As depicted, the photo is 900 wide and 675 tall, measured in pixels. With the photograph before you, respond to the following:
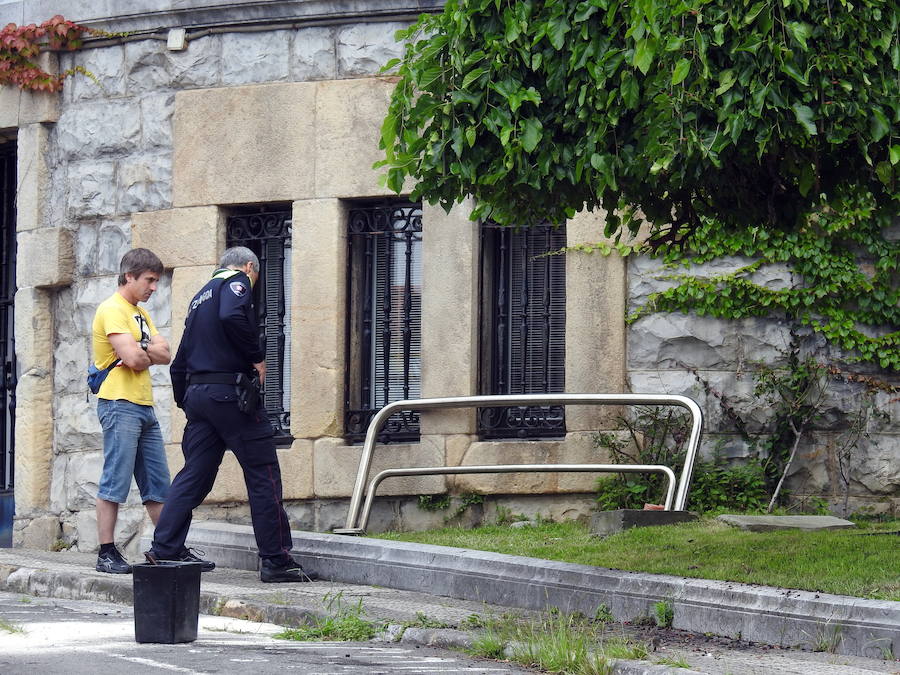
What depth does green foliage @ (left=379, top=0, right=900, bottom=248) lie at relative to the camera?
18.4ft

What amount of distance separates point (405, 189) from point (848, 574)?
4604mm

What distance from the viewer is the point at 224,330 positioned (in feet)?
24.7

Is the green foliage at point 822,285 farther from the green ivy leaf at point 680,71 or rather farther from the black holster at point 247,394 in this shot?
the green ivy leaf at point 680,71

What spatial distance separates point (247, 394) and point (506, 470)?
2.02 meters

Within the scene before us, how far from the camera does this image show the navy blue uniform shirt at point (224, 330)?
7500 millimetres

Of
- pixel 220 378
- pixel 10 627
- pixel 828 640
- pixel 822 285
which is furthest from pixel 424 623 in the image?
pixel 822 285

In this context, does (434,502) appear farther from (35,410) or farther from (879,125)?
(879,125)

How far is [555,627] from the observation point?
19.5 ft

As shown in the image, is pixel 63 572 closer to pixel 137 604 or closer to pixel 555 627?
pixel 137 604

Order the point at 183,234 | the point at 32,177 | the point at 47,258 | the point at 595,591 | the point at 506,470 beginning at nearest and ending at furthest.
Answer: the point at 595,591 → the point at 506,470 → the point at 183,234 → the point at 47,258 → the point at 32,177

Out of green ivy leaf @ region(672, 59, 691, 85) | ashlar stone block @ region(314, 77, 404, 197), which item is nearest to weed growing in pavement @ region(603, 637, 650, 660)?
green ivy leaf @ region(672, 59, 691, 85)

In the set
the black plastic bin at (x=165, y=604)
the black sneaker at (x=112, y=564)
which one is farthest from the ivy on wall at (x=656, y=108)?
the black sneaker at (x=112, y=564)

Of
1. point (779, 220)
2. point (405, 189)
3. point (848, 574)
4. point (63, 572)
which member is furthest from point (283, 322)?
point (848, 574)

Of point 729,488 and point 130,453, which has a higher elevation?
point 130,453
